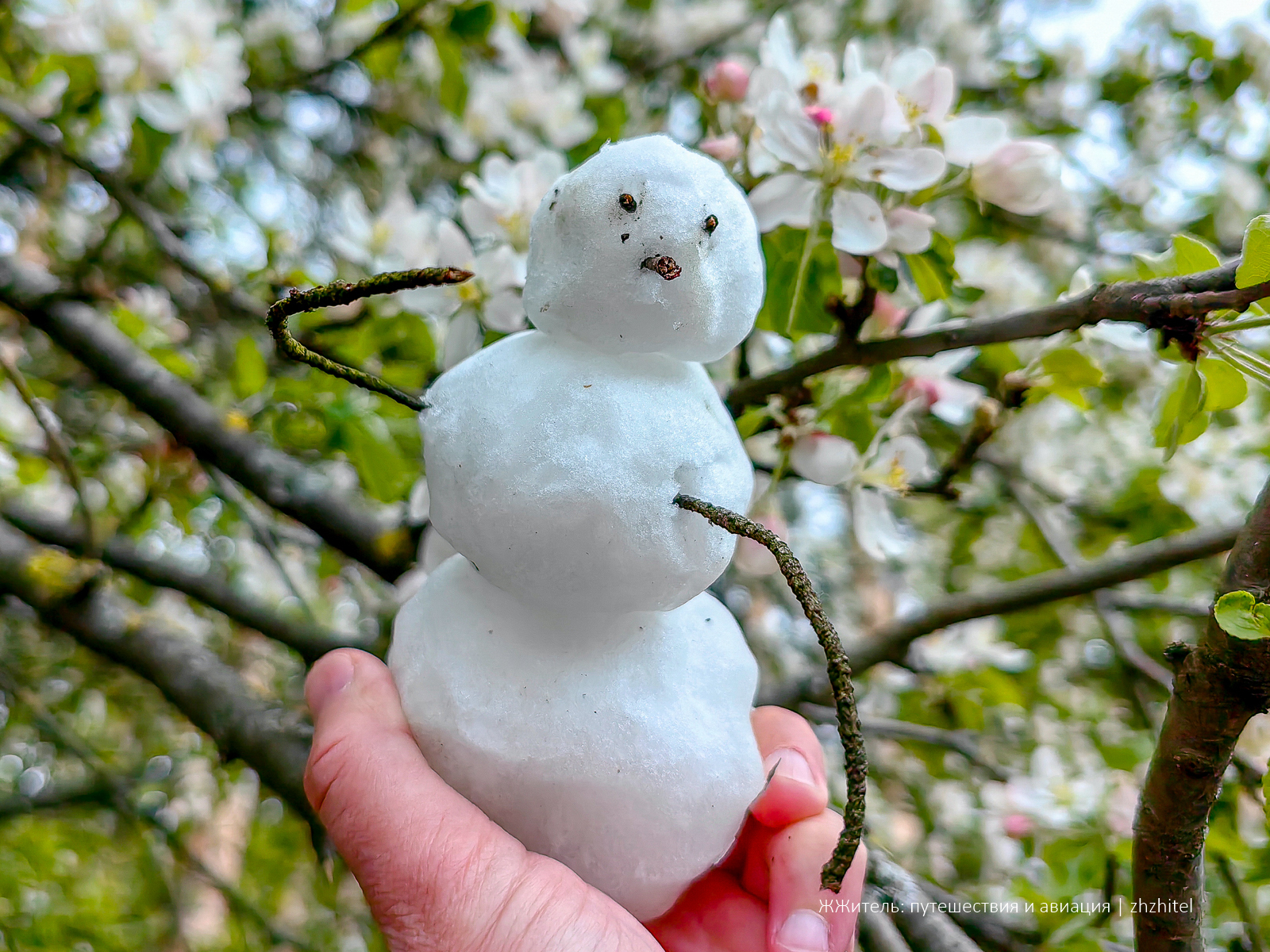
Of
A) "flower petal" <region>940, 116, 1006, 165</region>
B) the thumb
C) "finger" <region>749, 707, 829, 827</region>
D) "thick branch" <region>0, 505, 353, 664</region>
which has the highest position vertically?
"flower petal" <region>940, 116, 1006, 165</region>

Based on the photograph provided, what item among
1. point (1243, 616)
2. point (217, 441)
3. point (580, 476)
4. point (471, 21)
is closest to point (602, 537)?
point (580, 476)

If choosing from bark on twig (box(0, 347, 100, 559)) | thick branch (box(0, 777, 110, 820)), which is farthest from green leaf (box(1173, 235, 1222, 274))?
thick branch (box(0, 777, 110, 820))

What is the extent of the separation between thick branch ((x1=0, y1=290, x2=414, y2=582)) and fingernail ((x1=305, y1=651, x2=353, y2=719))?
17.8 inches

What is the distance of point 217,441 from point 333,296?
2.89ft

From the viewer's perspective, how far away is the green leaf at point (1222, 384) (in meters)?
0.60

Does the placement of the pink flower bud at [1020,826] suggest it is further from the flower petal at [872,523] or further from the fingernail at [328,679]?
the fingernail at [328,679]

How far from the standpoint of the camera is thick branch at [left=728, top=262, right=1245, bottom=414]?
56cm

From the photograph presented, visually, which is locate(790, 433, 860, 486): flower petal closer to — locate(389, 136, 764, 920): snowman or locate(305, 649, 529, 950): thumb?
locate(389, 136, 764, 920): snowman

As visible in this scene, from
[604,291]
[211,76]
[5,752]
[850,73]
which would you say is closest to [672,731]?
[604,291]

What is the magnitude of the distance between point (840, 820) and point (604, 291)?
18.1 inches

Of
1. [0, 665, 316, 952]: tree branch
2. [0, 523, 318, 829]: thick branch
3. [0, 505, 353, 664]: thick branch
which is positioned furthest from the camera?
[0, 665, 316, 952]: tree branch

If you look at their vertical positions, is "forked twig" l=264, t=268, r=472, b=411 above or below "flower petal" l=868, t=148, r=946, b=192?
below

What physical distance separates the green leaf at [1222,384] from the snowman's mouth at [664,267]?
0.40 meters

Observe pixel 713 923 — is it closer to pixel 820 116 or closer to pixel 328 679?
pixel 328 679
